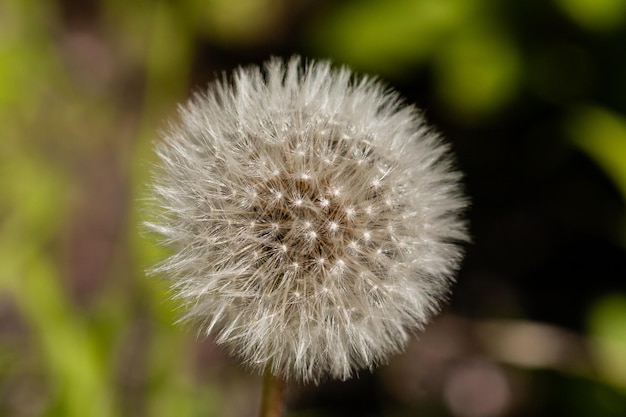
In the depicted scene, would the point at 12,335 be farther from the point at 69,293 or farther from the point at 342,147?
the point at 342,147

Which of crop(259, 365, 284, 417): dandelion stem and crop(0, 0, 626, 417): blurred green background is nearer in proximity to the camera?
crop(259, 365, 284, 417): dandelion stem

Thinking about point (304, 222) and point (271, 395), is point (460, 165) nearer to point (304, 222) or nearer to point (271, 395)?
point (304, 222)

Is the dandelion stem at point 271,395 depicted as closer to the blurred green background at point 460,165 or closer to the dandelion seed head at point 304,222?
the dandelion seed head at point 304,222

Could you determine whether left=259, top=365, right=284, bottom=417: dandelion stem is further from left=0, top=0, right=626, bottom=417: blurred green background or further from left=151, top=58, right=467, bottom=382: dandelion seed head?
left=0, top=0, right=626, bottom=417: blurred green background

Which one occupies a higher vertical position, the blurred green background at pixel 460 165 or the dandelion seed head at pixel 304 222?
the blurred green background at pixel 460 165

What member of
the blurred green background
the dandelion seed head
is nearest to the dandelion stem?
the dandelion seed head

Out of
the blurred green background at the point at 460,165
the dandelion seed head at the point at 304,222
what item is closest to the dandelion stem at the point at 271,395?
the dandelion seed head at the point at 304,222

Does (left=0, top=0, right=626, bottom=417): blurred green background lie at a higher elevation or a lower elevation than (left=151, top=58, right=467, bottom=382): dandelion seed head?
higher
